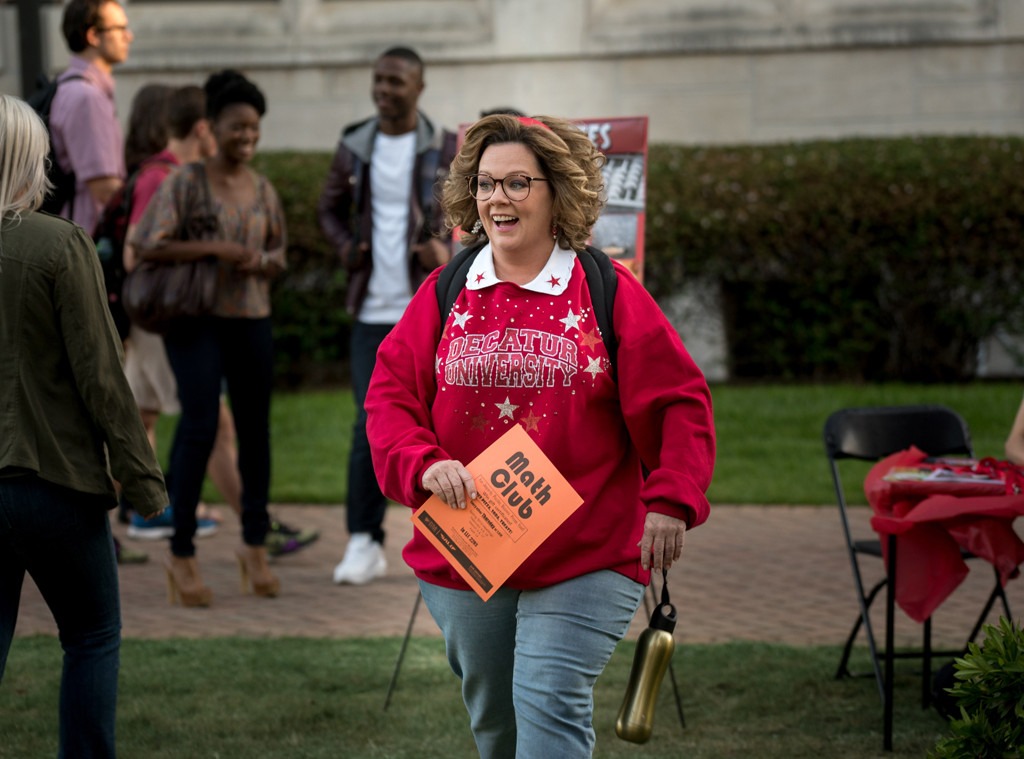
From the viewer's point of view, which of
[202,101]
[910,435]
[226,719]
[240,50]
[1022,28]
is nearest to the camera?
[226,719]

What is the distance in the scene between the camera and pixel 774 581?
24.2 feet

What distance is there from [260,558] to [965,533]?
3.47 m

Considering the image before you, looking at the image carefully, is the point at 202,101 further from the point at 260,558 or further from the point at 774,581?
the point at 774,581

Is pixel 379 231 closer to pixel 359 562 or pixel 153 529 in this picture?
pixel 359 562

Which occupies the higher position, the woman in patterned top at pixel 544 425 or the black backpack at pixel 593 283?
the black backpack at pixel 593 283

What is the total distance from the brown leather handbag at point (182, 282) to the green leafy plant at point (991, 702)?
14.5ft

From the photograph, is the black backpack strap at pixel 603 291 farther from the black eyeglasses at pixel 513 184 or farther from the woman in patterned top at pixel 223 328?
the woman in patterned top at pixel 223 328

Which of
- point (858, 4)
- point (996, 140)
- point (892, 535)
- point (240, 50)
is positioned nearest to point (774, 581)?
point (892, 535)

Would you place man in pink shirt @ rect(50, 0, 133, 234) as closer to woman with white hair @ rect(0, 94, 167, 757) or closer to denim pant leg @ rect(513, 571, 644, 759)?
woman with white hair @ rect(0, 94, 167, 757)

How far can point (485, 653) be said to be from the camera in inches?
144

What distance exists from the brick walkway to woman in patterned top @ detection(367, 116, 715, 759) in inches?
116

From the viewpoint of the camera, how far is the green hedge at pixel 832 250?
12.1 m

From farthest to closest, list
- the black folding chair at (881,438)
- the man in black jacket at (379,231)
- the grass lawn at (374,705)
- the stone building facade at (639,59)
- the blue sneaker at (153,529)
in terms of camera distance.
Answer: the stone building facade at (639,59)
the blue sneaker at (153,529)
the man in black jacket at (379,231)
the black folding chair at (881,438)
the grass lawn at (374,705)

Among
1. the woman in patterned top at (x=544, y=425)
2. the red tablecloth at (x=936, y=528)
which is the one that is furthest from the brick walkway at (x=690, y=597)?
the woman in patterned top at (x=544, y=425)
